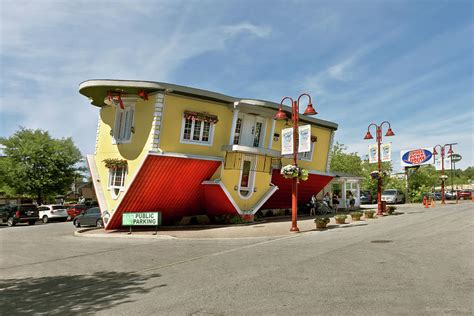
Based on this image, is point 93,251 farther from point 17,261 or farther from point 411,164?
point 411,164

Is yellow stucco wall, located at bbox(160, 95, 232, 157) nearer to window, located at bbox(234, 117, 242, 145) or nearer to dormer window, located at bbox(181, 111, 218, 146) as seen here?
dormer window, located at bbox(181, 111, 218, 146)

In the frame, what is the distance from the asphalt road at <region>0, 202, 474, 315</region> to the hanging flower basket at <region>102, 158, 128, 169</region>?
21.1 ft


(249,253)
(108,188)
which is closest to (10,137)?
(108,188)

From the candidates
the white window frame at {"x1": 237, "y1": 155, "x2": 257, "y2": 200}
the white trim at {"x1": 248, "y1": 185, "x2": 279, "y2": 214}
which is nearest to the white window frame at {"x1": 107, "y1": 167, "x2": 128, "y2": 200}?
the white window frame at {"x1": 237, "y1": 155, "x2": 257, "y2": 200}

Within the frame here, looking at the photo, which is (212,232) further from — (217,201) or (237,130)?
(237,130)

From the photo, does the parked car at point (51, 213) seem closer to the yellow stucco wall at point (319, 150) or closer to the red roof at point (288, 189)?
the red roof at point (288, 189)

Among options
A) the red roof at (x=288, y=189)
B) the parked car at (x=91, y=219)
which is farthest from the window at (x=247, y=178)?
the parked car at (x=91, y=219)

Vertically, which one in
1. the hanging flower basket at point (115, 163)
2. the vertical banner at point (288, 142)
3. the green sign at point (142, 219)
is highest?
the vertical banner at point (288, 142)

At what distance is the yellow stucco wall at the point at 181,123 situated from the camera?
1889 centimetres

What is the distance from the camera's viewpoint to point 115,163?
2002 cm

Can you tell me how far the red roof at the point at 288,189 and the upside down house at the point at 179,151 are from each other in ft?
3.11

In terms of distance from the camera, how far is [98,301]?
7.05 m

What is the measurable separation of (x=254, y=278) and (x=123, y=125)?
15.0 metres

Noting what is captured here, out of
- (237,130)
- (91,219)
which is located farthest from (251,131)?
(91,219)
